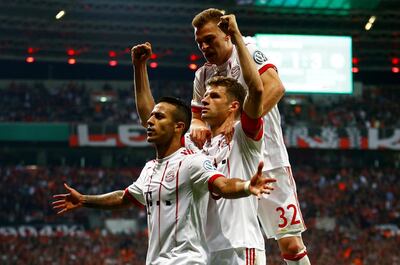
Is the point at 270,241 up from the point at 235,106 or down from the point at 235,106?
down

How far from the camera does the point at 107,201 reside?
589cm

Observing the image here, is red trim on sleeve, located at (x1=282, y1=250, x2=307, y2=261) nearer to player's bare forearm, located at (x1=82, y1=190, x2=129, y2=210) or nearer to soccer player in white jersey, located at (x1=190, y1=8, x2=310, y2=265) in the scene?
soccer player in white jersey, located at (x1=190, y1=8, x2=310, y2=265)

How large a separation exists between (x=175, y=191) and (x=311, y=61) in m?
26.3

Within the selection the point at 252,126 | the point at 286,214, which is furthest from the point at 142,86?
the point at 286,214

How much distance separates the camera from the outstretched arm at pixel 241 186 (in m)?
4.77

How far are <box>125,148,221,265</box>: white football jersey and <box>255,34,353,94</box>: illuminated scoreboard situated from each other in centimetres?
2553

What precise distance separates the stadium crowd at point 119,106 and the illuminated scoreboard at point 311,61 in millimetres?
3031

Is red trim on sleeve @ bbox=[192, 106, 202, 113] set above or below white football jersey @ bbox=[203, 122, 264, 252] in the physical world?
above

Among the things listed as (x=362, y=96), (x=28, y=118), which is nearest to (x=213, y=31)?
(x=28, y=118)

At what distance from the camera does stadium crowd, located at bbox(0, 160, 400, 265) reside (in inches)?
1033

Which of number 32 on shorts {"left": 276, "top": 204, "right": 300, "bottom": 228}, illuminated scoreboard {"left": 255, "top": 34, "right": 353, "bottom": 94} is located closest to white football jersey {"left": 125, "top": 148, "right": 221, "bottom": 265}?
number 32 on shorts {"left": 276, "top": 204, "right": 300, "bottom": 228}

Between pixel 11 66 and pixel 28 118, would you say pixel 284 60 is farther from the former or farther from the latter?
pixel 11 66

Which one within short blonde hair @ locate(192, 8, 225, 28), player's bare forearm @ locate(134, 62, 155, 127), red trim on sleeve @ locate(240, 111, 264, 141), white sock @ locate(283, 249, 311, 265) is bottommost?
white sock @ locate(283, 249, 311, 265)

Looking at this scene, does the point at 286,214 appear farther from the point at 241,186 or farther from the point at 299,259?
the point at 241,186
